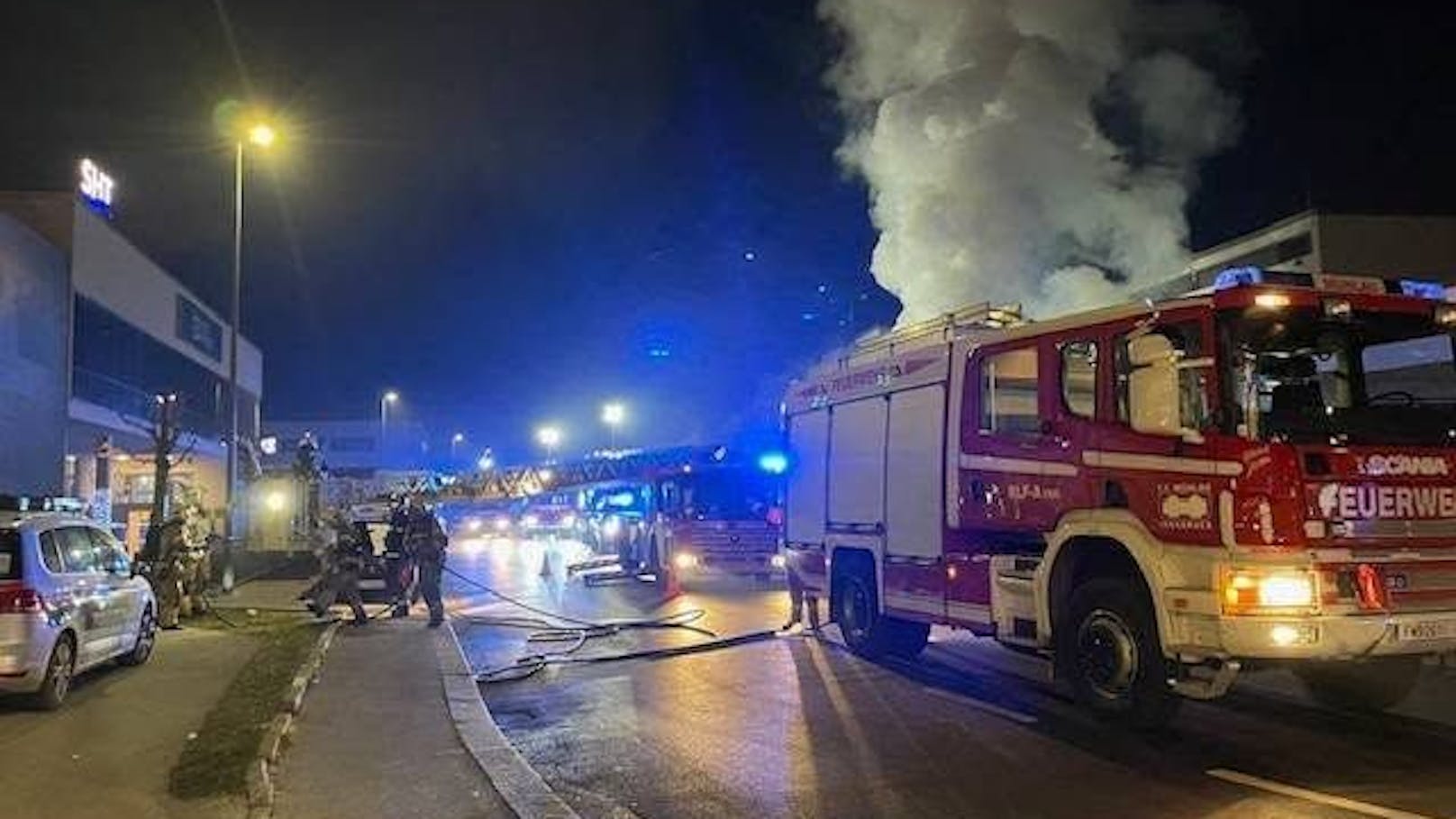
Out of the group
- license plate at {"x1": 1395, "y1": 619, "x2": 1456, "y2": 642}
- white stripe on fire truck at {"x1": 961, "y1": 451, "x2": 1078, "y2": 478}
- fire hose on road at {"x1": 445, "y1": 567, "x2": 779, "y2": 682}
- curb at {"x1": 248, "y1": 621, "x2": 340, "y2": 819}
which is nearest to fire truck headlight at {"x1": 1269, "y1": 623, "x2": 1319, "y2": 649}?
license plate at {"x1": 1395, "y1": 619, "x2": 1456, "y2": 642}

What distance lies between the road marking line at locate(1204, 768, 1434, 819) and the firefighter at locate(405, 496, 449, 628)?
10654 millimetres

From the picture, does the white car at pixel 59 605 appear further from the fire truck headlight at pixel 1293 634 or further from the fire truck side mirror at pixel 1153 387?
the fire truck headlight at pixel 1293 634

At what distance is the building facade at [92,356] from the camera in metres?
26.8

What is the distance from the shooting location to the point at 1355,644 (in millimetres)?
7398

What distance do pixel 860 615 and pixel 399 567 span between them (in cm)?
823

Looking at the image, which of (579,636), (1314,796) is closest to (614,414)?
(579,636)

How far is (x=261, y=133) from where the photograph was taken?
2189 centimetres

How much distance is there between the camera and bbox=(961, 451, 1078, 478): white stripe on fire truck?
29.9 feet

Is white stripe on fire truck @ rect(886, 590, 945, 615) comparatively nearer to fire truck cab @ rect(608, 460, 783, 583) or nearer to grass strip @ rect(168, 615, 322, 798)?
grass strip @ rect(168, 615, 322, 798)

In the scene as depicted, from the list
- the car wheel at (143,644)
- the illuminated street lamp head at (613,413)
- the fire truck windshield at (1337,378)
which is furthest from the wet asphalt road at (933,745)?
the illuminated street lamp head at (613,413)

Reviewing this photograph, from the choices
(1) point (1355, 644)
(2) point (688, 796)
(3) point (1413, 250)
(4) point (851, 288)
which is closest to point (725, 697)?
(2) point (688, 796)

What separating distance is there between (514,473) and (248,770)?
2173 cm

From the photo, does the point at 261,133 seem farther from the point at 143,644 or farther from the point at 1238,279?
the point at 1238,279

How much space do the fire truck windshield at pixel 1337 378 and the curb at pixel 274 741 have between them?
20.1 ft
